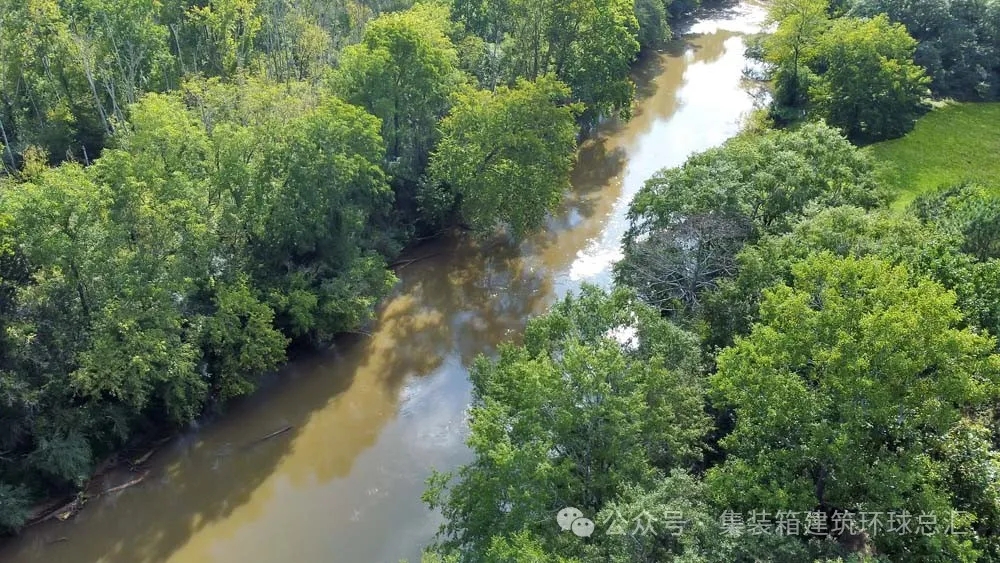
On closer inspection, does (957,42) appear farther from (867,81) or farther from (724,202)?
(724,202)

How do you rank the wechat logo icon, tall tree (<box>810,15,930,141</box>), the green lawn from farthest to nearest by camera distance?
tall tree (<box>810,15,930,141</box>) → the green lawn → the wechat logo icon

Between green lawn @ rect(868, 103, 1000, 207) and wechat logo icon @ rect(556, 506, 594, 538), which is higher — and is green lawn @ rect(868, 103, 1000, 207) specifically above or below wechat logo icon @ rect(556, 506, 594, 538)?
below

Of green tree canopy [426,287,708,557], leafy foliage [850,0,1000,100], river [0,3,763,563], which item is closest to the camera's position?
green tree canopy [426,287,708,557]

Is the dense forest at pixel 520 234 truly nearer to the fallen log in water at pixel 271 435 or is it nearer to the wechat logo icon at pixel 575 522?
the wechat logo icon at pixel 575 522

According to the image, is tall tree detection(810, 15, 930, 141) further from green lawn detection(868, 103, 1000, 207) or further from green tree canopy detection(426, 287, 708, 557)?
green tree canopy detection(426, 287, 708, 557)

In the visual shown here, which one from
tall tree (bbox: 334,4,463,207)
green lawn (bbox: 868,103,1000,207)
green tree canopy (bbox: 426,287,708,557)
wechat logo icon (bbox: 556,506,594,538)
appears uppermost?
tall tree (bbox: 334,4,463,207)

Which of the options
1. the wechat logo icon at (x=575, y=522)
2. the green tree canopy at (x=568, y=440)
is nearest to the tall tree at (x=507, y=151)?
the green tree canopy at (x=568, y=440)

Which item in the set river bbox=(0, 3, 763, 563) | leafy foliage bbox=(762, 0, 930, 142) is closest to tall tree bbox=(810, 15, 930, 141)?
leafy foliage bbox=(762, 0, 930, 142)
